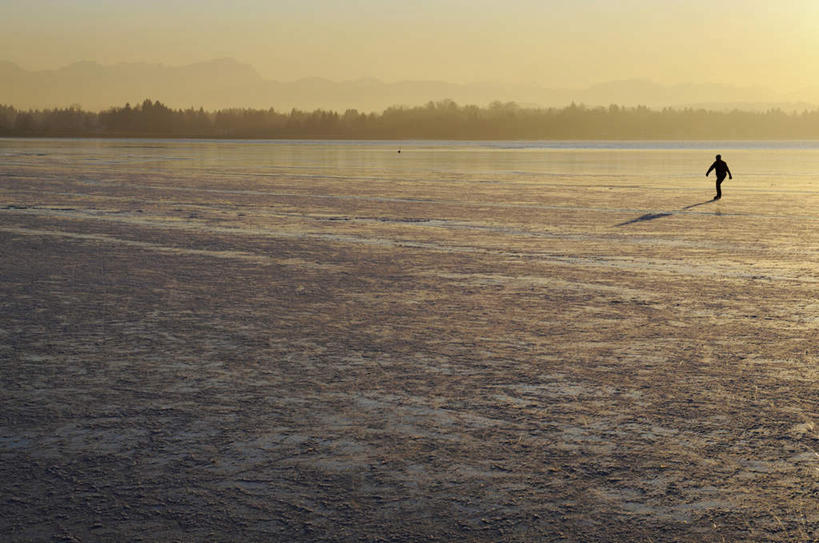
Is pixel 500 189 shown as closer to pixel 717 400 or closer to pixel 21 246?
pixel 21 246

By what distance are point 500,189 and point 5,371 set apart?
24.6 m

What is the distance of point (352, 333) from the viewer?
831cm

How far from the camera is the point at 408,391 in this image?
631cm

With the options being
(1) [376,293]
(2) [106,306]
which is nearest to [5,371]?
(2) [106,306]

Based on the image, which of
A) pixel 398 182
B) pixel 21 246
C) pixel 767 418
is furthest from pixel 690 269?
pixel 398 182

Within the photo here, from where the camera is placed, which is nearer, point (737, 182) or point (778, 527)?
point (778, 527)

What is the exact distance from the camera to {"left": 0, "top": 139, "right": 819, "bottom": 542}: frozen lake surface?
4.25m

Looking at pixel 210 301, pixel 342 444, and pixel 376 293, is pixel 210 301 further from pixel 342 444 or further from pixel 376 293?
pixel 342 444

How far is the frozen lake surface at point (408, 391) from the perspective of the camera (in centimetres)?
425

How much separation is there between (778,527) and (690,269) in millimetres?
8813

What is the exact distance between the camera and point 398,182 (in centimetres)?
3450

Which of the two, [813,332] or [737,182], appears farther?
[737,182]

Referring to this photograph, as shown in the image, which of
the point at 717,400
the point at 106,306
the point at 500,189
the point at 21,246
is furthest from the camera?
the point at 500,189

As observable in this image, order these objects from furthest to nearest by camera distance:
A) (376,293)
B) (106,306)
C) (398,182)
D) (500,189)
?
(398,182) → (500,189) → (376,293) → (106,306)
